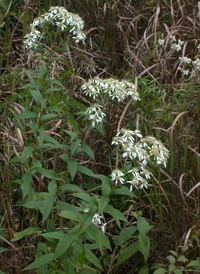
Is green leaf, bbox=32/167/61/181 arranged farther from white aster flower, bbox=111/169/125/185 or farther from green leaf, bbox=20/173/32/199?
white aster flower, bbox=111/169/125/185

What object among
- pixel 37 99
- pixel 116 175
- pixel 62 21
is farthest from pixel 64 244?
pixel 62 21

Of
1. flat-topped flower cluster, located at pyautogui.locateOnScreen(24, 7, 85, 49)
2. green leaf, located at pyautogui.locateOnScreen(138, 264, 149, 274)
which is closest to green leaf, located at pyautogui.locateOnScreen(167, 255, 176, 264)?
green leaf, located at pyautogui.locateOnScreen(138, 264, 149, 274)

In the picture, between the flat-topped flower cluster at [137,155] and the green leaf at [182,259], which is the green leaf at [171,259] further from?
the flat-topped flower cluster at [137,155]

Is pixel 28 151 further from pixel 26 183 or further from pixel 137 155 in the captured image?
pixel 137 155

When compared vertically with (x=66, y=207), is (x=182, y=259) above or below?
below

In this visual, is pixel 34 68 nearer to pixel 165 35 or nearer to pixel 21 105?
pixel 21 105

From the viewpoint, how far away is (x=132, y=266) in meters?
2.32

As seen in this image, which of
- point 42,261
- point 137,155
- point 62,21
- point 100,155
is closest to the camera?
point 42,261

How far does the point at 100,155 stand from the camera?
3.00m

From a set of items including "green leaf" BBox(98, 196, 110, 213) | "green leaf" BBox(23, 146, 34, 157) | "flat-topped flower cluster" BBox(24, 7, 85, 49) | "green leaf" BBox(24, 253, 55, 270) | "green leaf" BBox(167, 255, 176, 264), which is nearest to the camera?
"green leaf" BBox(98, 196, 110, 213)

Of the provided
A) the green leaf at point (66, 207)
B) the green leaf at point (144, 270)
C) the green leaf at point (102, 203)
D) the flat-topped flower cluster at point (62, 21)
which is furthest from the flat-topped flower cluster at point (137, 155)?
the flat-topped flower cluster at point (62, 21)

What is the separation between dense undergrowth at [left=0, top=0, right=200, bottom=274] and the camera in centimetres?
186

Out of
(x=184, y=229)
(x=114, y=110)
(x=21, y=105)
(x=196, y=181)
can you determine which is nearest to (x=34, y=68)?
(x=21, y=105)

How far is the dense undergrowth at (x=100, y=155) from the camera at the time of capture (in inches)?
73.3
